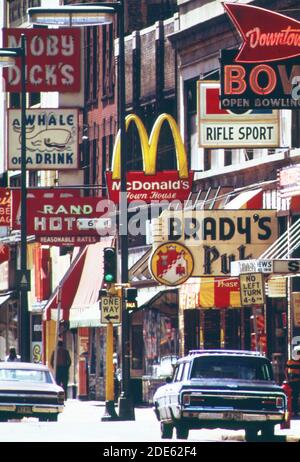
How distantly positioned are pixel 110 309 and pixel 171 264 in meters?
2.20

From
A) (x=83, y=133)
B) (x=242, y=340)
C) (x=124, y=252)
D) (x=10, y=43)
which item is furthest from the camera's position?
(x=83, y=133)

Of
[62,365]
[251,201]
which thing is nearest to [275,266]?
[251,201]

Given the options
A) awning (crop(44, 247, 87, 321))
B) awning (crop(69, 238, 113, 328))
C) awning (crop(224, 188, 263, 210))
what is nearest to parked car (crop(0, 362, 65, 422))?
awning (crop(224, 188, 263, 210))

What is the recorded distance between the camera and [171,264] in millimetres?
44719

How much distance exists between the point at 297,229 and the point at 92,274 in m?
17.0

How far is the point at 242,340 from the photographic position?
4841 cm

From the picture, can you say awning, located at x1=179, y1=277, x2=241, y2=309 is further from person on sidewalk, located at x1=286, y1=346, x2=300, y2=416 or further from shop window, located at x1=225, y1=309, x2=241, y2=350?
person on sidewalk, located at x1=286, y1=346, x2=300, y2=416

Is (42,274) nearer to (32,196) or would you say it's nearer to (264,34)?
(32,196)

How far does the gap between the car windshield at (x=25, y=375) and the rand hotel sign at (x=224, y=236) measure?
18.4ft

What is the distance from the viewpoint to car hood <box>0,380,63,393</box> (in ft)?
130

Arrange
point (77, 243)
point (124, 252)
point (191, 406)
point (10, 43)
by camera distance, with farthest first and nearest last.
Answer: point (10, 43)
point (77, 243)
point (124, 252)
point (191, 406)

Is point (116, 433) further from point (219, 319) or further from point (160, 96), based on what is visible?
point (160, 96)
